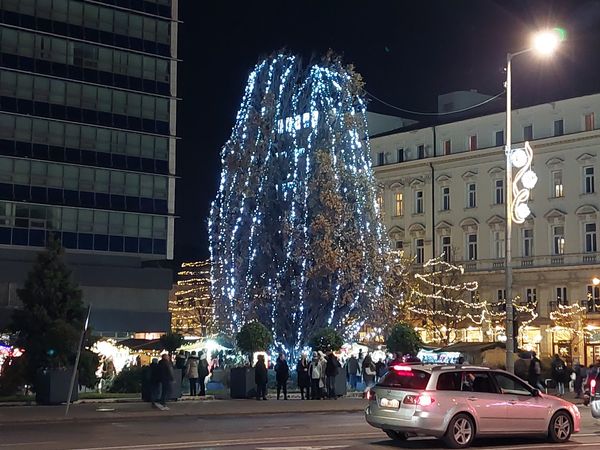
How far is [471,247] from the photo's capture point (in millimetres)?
73875

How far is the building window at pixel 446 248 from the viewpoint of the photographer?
245ft

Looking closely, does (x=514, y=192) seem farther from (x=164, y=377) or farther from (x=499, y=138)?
(x=499, y=138)

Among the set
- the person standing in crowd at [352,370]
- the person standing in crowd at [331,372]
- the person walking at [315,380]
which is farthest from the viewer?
the person standing in crowd at [352,370]

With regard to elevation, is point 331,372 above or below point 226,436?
above

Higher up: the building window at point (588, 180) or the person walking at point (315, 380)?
the building window at point (588, 180)

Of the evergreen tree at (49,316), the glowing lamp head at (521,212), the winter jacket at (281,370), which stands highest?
the glowing lamp head at (521,212)

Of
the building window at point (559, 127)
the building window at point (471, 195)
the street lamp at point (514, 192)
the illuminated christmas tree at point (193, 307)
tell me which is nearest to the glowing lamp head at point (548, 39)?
the street lamp at point (514, 192)

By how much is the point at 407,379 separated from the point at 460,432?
1.29 m

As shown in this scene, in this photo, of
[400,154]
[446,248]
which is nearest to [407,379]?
[446,248]

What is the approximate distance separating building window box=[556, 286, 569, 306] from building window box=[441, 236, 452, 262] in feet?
31.1

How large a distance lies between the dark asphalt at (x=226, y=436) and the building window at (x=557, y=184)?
45219mm

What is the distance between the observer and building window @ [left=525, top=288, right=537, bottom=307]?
68.6 m

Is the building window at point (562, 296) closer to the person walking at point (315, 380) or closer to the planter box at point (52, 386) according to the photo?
the person walking at point (315, 380)

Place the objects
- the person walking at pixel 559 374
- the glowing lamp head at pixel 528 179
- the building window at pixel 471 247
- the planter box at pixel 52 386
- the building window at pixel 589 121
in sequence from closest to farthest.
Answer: the planter box at pixel 52 386 → the glowing lamp head at pixel 528 179 → the person walking at pixel 559 374 → the building window at pixel 589 121 → the building window at pixel 471 247
